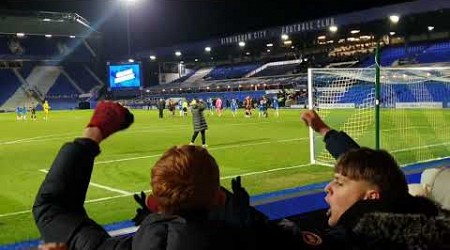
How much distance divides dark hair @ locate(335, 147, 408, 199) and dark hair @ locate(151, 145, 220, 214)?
2.18 feet

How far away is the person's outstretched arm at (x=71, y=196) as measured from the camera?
7.24ft

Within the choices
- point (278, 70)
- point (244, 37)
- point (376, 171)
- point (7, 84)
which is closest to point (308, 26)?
point (244, 37)

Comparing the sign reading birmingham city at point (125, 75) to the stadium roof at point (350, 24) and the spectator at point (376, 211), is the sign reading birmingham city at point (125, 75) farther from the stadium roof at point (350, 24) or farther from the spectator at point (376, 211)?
the spectator at point (376, 211)

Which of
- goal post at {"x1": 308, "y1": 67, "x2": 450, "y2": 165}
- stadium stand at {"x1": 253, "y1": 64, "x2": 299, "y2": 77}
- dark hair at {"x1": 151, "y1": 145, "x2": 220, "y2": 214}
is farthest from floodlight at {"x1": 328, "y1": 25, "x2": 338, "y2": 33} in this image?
dark hair at {"x1": 151, "y1": 145, "x2": 220, "y2": 214}

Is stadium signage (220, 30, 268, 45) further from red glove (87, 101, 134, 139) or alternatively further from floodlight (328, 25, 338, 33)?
red glove (87, 101, 134, 139)

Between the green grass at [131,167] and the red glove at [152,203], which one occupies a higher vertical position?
the red glove at [152,203]

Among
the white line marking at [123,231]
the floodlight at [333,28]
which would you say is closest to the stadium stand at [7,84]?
the floodlight at [333,28]

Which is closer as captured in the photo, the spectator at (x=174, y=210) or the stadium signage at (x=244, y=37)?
the spectator at (x=174, y=210)

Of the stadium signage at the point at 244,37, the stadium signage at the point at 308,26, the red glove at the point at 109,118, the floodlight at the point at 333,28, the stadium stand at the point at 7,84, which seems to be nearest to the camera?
the red glove at the point at 109,118

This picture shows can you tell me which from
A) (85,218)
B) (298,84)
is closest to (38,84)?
(298,84)

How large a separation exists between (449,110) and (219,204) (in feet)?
91.3

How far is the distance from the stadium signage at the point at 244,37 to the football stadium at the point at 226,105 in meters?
0.44

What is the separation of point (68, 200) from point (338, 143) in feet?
5.31

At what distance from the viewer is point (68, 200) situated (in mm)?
2254
